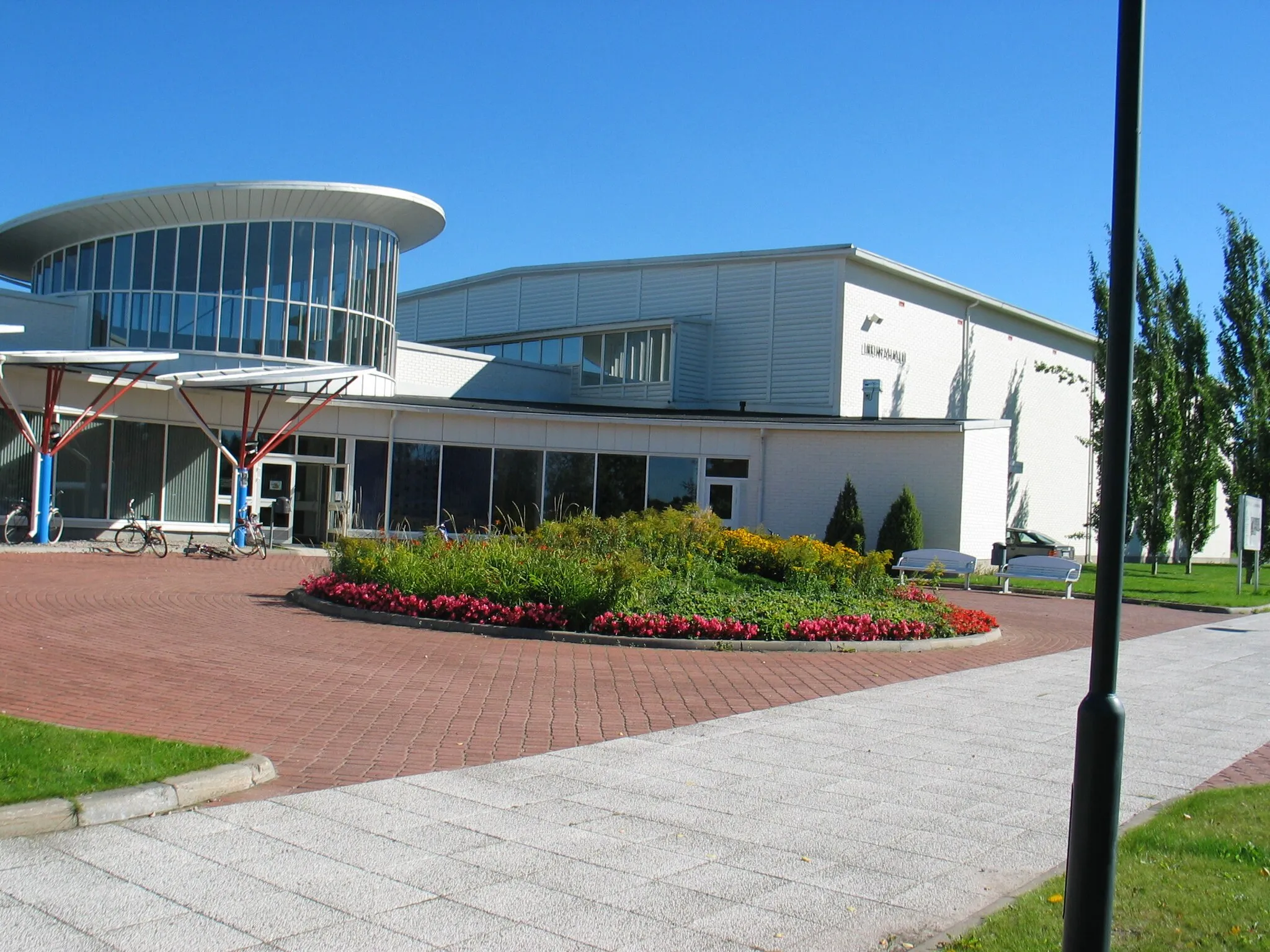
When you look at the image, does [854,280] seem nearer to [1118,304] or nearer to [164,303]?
[164,303]

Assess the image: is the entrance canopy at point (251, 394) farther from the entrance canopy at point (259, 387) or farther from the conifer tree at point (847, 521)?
the conifer tree at point (847, 521)

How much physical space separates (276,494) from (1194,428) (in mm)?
31288

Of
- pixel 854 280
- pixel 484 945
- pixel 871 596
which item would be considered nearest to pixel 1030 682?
pixel 871 596

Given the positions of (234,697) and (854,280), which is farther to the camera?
(854,280)

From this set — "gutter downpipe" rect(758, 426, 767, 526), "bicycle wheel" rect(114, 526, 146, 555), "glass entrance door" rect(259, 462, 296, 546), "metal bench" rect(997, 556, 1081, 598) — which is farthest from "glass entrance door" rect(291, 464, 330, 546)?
"metal bench" rect(997, 556, 1081, 598)

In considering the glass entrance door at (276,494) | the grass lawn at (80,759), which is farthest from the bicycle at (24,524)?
the grass lawn at (80,759)

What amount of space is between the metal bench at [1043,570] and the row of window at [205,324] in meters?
19.4

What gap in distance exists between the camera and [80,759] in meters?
6.29

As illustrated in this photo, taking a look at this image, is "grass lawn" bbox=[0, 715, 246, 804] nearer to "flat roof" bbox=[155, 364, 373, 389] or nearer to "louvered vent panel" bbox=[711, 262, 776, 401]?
"flat roof" bbox=[155, 364, 373, 389]

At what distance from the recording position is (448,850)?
5.50 m

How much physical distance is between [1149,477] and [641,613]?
1246 inches

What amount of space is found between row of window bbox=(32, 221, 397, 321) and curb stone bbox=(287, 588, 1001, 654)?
1906 cm

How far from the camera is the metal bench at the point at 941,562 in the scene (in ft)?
81.1

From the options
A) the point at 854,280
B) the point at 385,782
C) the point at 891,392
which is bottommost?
the point at 385,782
